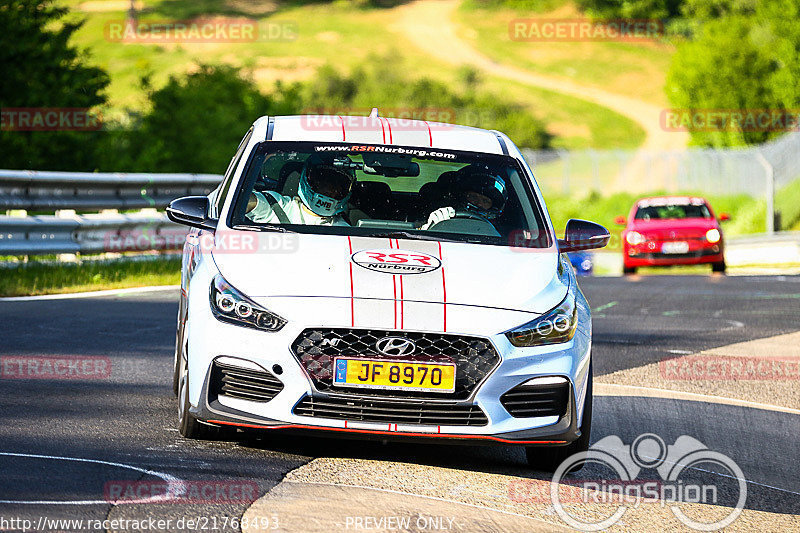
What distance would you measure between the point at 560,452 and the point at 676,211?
64.9 feet

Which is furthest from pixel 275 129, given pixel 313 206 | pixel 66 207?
pixel 66 207

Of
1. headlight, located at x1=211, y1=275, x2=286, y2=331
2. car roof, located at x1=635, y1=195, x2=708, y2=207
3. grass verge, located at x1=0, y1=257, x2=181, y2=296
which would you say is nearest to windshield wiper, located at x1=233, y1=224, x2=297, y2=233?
headlight, located at x1=211, y1=275, x2=286, y2=331

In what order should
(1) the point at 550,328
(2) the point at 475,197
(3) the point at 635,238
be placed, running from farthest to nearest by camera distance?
(3) the point at 635,238 < (2) the point at 475,197 < (1) the point at 550,328

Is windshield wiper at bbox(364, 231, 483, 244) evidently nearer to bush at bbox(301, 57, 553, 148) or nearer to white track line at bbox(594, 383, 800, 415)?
white track line at bbox(594, 383, 800, 415)

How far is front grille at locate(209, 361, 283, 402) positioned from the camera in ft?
19.5

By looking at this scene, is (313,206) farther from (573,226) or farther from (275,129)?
(573,226)

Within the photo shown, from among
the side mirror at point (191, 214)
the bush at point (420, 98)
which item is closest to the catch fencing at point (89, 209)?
the side mirror at point (191, 214)

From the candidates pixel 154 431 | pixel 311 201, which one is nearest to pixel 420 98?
pixel 311 201

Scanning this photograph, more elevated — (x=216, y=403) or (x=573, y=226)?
(x=573, y=226)

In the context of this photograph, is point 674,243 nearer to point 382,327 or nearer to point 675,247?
point 675,247

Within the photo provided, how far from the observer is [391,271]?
20.3ft

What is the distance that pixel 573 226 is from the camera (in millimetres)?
7344

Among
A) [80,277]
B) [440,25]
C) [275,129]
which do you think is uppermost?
[440,25]

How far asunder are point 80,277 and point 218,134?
18820mm
